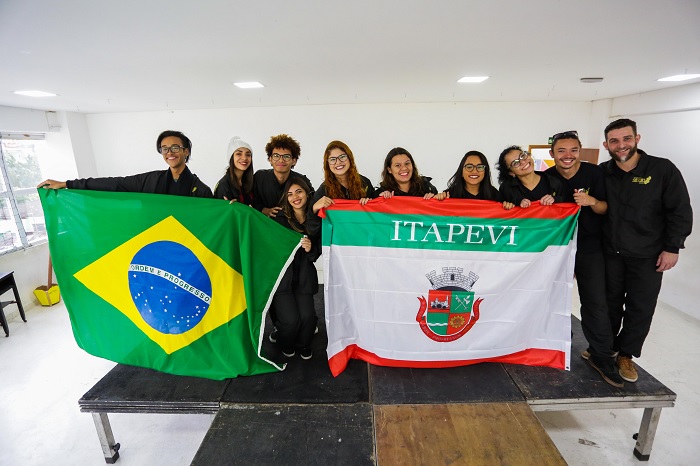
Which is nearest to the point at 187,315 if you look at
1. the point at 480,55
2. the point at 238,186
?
the point at 238,186

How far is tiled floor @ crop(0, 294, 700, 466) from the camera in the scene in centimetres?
217

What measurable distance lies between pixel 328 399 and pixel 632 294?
6.57 feet

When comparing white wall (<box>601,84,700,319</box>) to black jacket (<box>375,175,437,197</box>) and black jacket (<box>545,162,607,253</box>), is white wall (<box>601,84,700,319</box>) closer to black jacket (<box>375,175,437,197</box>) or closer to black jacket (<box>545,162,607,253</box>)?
black jacket (<box>545,162,607,253</box>)

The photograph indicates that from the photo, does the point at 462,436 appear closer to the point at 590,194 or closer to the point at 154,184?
the point at 590,194

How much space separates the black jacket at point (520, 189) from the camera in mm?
2117

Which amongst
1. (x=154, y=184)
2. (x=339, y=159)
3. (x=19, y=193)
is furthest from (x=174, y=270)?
(x=19, y=193)

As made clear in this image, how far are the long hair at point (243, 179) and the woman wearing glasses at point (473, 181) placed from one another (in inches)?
59.6

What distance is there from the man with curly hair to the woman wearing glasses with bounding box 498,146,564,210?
54.2 inches

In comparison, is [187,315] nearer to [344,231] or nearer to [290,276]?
[290,276]

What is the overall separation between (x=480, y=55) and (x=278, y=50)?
5.44ft

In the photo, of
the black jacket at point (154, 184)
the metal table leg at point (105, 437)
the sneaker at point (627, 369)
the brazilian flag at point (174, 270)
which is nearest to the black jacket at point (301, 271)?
the brazilian flag at point (174, 270)

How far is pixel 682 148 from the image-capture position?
3.95m

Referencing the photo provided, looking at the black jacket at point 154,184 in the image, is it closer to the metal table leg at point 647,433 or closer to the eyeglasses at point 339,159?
the eyeglasses at point 339,159

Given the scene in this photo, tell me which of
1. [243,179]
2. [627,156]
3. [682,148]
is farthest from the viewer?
[682,148]
